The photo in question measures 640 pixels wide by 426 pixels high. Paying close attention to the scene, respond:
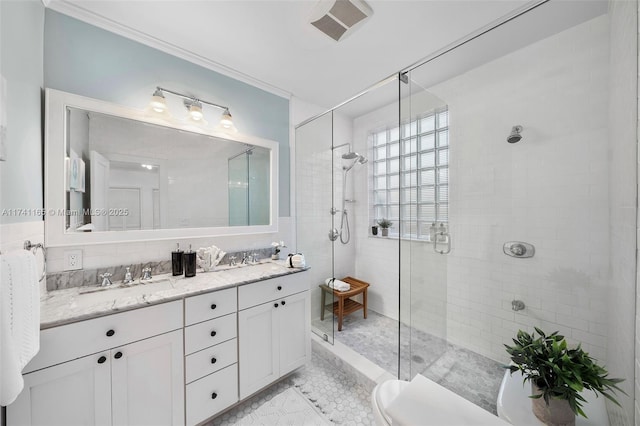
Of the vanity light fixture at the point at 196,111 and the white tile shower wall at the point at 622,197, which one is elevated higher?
the vanity light fixture at the point at 196,111

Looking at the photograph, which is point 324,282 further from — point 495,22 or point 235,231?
point 495,22

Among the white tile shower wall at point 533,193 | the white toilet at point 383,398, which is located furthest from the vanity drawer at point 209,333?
the white tile shower wall at point 533,193

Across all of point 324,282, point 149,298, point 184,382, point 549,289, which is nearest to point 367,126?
point 324,282

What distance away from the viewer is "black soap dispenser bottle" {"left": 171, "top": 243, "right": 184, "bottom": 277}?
1.56 meters

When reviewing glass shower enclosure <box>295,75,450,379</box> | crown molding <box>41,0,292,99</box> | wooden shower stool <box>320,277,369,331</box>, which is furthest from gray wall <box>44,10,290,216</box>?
wooden shower stool <box>320,277,369,331</box>

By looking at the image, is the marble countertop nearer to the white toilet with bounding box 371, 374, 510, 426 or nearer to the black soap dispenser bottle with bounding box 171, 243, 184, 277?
the black soap dispenser bottle with bounding box 171, 243, 184, 277

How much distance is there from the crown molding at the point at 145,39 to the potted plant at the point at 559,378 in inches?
106

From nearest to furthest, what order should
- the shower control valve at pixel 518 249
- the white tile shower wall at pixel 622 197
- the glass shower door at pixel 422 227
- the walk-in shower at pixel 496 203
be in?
the white tile shower wall at pixel 622 197, the walk-in shower at pixel 496 203, the shower control valve at pixel 518 249, the glass shower door at pixel 422 227

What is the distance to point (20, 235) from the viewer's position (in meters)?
1.02

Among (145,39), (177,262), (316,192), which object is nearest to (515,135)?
(316,192)

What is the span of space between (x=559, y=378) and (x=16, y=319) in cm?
207

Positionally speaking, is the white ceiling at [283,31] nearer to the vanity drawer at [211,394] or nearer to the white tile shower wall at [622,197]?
the white tile shower wall at [622,197]

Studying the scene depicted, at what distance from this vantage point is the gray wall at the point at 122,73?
4.33 feet

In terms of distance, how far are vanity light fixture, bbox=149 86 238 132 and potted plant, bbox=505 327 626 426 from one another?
94.0 inches
